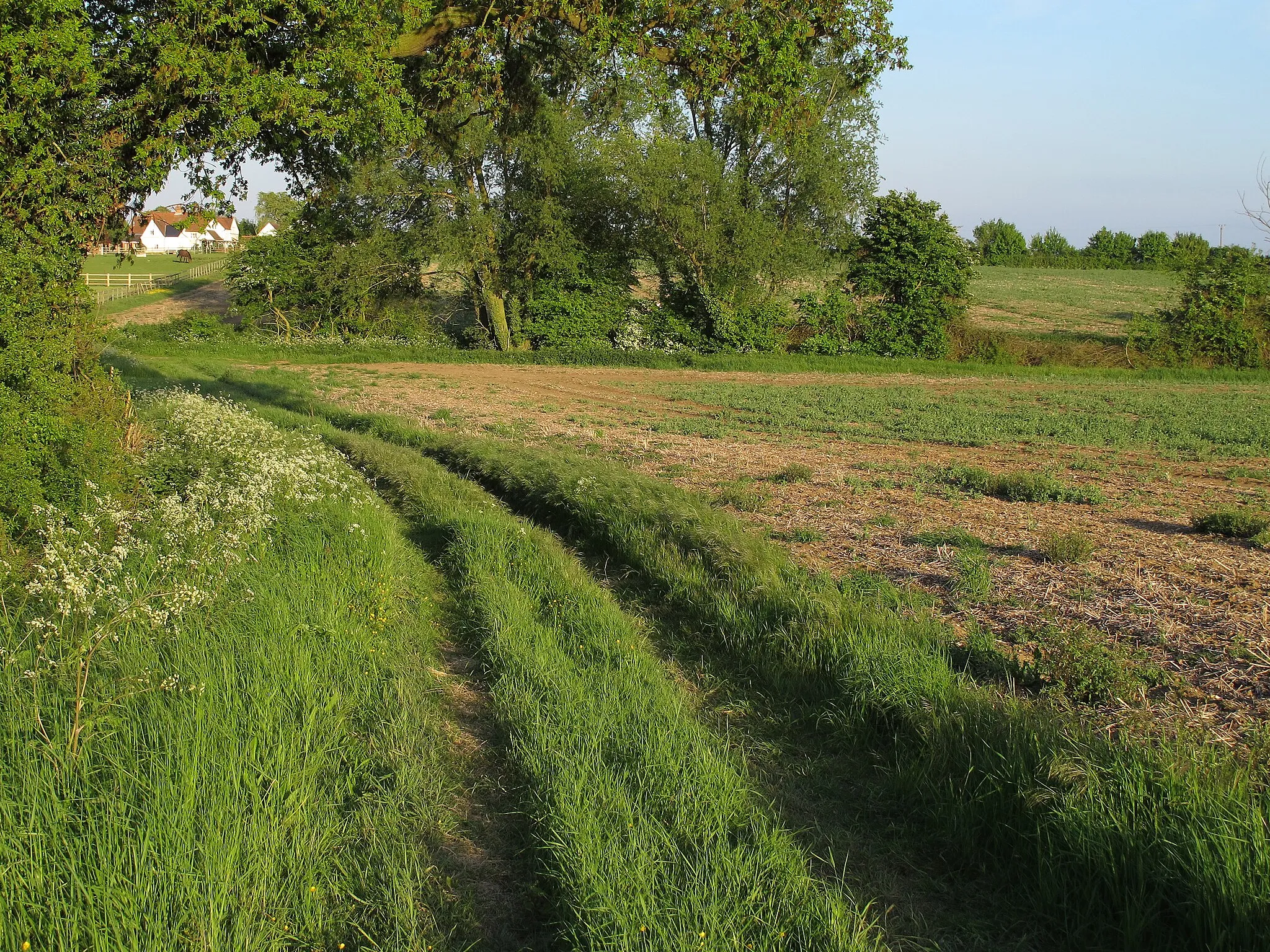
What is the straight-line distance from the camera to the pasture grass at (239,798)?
342cm

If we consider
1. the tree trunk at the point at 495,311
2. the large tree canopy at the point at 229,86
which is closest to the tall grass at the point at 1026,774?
the large tree canopy at the point at 229,86

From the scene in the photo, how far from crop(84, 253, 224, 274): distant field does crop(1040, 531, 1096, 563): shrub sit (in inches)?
3027

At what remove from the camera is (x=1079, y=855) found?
3.73m

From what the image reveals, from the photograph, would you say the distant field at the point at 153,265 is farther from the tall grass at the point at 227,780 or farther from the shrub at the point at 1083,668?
the shrub at the point at 1083,668

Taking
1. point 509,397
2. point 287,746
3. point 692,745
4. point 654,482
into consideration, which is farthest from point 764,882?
point 509,397

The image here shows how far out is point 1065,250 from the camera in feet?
303

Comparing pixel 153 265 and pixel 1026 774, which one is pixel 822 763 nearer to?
pixel 1026 774

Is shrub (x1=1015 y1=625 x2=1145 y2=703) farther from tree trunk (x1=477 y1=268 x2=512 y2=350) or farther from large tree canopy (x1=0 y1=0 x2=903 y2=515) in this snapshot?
tree trunk (x1=477 y1=268 x2=512 y2=350)

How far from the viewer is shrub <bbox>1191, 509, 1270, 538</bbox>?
859cm

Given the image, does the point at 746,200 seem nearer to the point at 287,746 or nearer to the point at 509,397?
the point at 509,397

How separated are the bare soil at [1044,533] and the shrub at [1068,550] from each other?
10 cm

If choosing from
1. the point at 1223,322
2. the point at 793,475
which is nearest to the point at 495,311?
the point at 1223,322

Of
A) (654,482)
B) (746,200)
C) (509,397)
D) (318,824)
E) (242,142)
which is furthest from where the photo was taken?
(746,200)

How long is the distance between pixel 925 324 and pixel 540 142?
1747 cm
